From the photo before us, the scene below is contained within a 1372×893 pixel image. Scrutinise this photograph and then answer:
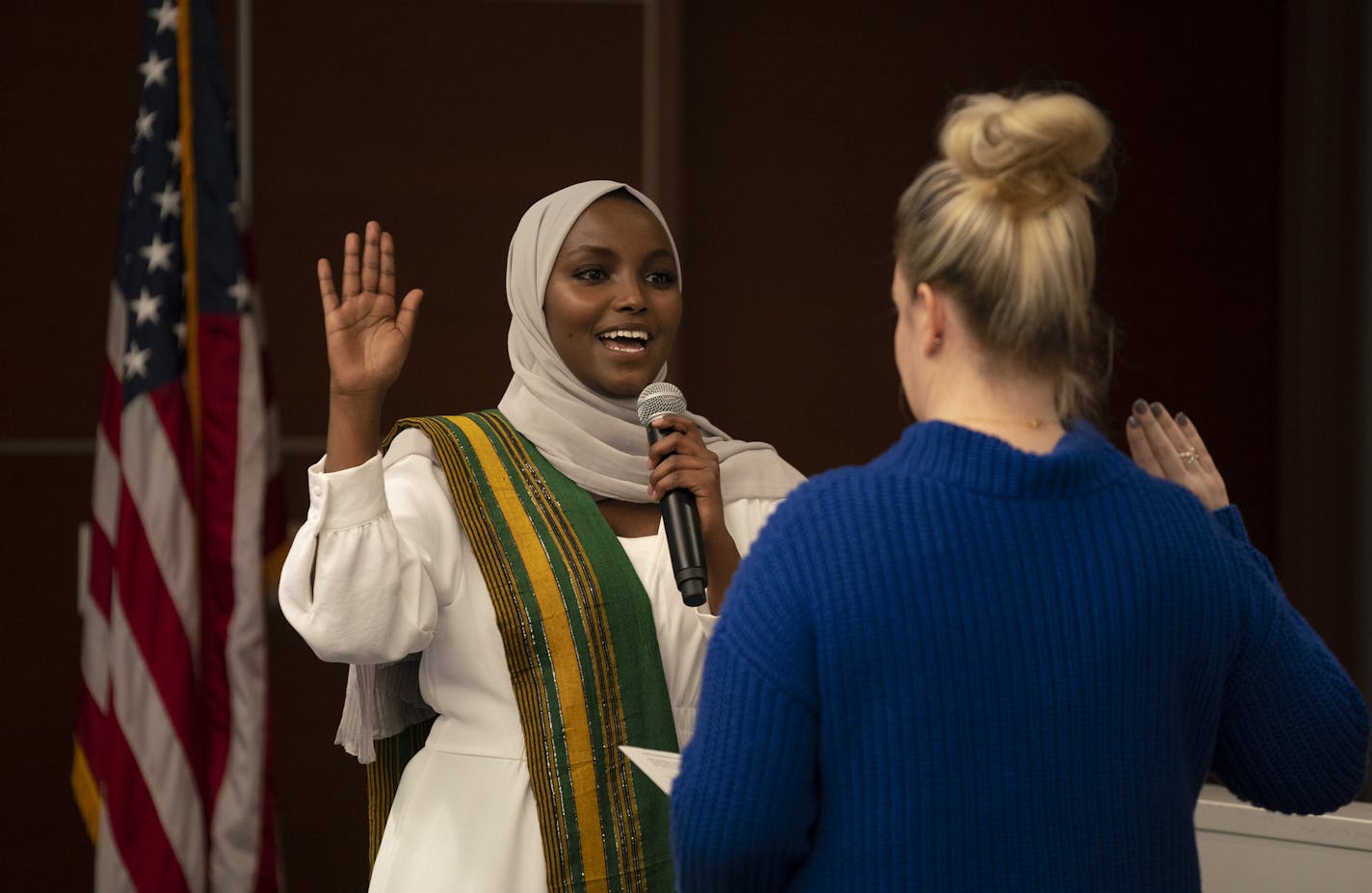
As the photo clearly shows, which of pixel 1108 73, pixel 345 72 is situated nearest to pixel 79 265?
pixel 345 72

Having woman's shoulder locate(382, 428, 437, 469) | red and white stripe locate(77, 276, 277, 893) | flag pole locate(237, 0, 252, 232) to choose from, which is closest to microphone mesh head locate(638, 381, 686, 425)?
Result: woman's shoulder locate(382, 428, 437, 469)

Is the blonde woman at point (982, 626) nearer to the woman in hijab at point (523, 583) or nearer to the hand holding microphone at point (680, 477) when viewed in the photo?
the hand holding microphone at point (680, 477)

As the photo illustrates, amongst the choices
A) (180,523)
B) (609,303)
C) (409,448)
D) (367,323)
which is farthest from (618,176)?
A: (367,323)

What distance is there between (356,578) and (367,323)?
289mm

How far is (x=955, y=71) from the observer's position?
350cm

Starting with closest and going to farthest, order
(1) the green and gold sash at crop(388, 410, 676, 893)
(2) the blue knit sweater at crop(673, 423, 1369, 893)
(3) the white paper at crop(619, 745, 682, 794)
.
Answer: (2) the blue knit sweater at crop(673, 423, 1369, 893) → (3) the white paper at crop(619, 745, 682, 794) → (1) the green and gold sash at crop(388, 410, 676, 893)

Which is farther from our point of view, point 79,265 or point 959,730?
point 79,265

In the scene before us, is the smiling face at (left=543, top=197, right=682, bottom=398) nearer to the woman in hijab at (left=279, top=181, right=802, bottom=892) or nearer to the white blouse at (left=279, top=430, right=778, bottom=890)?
the woman in hijab at (left=279, top=181, right=802, bottom=892)

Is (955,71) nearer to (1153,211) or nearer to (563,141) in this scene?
(1153,211)

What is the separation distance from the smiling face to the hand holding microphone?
0.42 ft

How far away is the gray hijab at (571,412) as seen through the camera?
6.00ft

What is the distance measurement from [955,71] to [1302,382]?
112 cm

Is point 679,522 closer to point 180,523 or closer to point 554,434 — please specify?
point 554,434

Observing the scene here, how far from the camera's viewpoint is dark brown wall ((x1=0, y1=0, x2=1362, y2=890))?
129 inches
